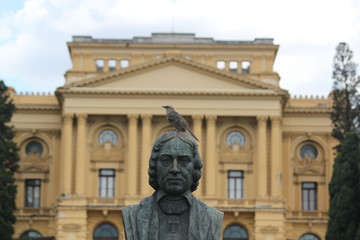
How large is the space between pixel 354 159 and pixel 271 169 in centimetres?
1328

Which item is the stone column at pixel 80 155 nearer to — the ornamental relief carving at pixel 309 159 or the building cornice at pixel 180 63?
the building cornice at pixel 180 63

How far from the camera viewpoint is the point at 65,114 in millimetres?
68750

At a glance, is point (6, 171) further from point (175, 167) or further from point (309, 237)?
point (175, 167)

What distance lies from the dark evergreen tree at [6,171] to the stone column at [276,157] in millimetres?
18018

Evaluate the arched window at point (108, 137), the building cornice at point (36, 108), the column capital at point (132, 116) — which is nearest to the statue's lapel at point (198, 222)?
the column capital at point (132, 116)

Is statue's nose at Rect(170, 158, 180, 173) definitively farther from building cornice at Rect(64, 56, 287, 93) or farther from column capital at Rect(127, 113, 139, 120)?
column capital at Rect(127, 113, 139, 120)

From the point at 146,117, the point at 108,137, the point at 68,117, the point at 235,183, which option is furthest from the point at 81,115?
the point at 235,183

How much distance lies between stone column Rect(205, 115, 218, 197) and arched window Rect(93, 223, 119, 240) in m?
6.98

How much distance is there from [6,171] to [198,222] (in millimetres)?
53711

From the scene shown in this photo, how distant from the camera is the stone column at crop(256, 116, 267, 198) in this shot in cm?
6788

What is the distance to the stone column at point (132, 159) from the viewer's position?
68000 millimetres

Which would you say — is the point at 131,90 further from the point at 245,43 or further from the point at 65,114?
the point at 245,43

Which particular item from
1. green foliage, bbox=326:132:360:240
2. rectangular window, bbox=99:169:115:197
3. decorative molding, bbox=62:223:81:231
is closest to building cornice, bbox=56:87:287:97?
rectangular window, bbox=99:169:115:197

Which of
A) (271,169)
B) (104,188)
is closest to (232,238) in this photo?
(271,169)
